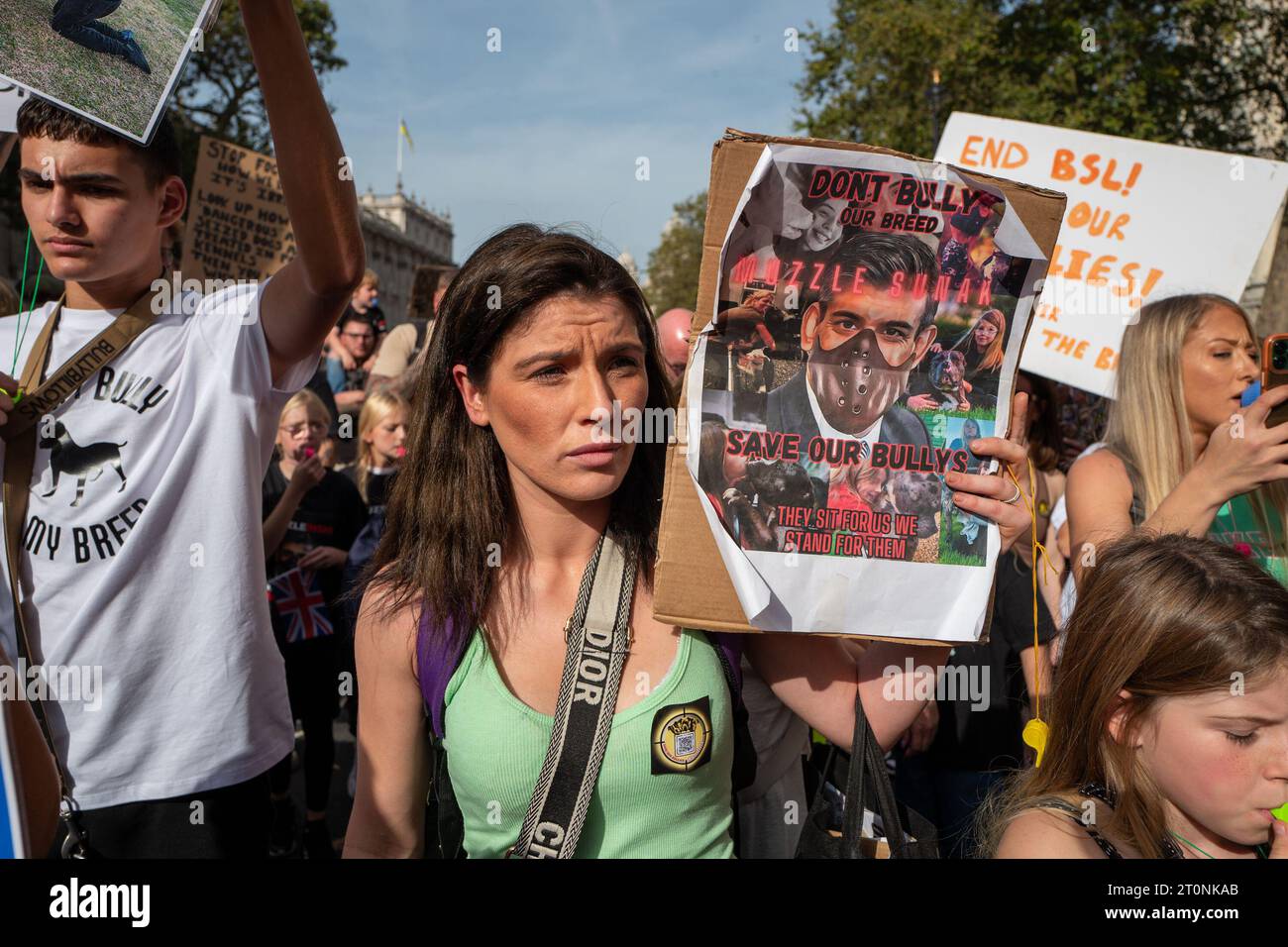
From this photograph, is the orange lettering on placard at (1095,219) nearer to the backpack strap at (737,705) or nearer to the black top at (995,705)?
the black top at (995,705)

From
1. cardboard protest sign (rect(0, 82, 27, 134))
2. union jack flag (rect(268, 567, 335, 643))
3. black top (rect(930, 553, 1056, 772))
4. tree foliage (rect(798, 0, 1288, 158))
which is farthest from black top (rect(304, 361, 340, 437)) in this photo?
tree foliage (rect(798, 0, 1288, 158))

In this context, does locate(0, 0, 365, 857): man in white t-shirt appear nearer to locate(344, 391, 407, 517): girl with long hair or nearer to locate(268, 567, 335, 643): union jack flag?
locate(268, 567, 335, 643): union jack flag

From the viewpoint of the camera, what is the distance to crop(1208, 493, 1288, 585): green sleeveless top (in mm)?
2727

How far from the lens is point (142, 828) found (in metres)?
2.19

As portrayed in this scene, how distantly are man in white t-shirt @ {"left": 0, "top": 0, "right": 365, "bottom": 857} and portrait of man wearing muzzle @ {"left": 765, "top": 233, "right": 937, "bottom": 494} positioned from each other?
3.22 feet

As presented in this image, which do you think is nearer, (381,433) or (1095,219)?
(1095,219)

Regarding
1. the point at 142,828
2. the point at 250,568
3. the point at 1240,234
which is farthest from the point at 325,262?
the point at 1240,234

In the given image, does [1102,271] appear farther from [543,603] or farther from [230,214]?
[230,214]

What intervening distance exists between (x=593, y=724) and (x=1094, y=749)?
916 mm

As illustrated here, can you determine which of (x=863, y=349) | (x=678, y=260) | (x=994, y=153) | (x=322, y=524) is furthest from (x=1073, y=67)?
(x=678, y=260)

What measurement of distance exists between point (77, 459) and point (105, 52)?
2.86 feet

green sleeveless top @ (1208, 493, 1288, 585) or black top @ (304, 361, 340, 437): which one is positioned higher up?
black top @ (304, 361, 340, 437)

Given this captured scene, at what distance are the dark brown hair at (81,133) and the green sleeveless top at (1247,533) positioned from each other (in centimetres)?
276

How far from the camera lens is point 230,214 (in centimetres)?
594
